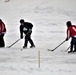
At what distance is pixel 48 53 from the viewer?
534 inches

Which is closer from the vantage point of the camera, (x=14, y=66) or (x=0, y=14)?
(x=14, y=66)

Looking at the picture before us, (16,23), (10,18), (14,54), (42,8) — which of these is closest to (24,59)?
(14,54)

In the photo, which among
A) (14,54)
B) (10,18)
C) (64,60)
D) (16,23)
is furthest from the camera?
(10,18)

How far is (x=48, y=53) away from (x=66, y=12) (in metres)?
Answer: 22.8

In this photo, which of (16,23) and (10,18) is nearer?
(16,23)

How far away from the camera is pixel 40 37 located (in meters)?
22.2

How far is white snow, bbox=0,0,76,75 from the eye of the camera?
404 inches

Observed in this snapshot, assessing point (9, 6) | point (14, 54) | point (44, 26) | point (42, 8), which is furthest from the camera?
point (9, 6)

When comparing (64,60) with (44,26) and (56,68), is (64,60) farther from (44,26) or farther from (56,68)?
(44,26)

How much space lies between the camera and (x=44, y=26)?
28.6 meters

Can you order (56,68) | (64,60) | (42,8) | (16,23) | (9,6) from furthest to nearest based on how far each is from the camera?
(9,6) < (42,8) < (16,23) < (64,60) < (56,68)

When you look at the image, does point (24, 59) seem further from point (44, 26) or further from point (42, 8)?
point (42, 8)

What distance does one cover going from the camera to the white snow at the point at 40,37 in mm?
10257

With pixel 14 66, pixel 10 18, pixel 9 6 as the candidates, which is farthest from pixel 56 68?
pixel 9 6
